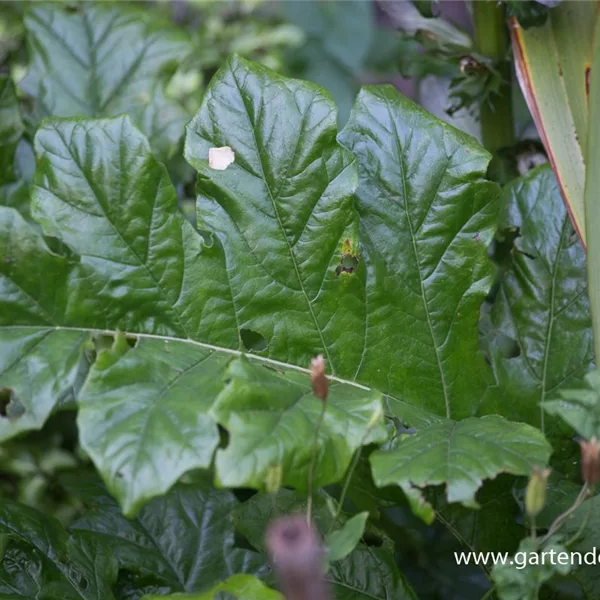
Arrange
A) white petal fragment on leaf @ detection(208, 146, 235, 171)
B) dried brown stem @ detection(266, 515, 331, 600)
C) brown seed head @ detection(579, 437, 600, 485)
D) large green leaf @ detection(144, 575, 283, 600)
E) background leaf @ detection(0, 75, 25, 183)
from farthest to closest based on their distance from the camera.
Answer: background leaf @ detection(0, 75, 25, 183) < white petal fragment on leaf @ detection(208, 146, 235, 171) < large green leaf @ detection(144, 575, 283, 600) < brown seed head @ detection(579, 437, 600, 485) < dried brown stem @ detection(266, 515, 331, 600)

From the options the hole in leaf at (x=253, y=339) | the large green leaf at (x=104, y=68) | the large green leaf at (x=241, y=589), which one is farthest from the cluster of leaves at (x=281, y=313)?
the large green leaf at (x=104, y=68)

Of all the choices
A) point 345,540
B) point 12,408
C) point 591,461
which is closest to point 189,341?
point 12,408

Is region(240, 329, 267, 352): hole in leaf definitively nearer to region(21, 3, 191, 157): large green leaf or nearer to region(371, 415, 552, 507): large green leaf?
region(21, 3, 191, 157): large green leaf

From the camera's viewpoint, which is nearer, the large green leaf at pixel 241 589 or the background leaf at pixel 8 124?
the large green leaf at pixel 241 589

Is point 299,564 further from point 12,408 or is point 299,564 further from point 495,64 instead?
point 495,64

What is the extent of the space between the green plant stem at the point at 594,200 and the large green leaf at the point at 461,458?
17 centimetres

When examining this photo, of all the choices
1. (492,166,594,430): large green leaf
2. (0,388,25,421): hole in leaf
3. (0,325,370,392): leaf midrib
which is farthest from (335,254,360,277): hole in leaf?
(0,388,25,421): hole in leaf

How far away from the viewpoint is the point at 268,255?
77cm

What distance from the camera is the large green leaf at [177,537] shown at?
83 centimetres

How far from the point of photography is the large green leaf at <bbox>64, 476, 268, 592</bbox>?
Answer: 0.83m

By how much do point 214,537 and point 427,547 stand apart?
0.40 meters

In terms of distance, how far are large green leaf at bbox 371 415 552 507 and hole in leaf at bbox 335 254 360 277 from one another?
0.19 meters

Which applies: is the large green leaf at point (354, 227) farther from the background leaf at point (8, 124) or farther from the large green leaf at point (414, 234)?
the background leaf at point (8, 124)

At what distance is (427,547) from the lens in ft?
3.74
